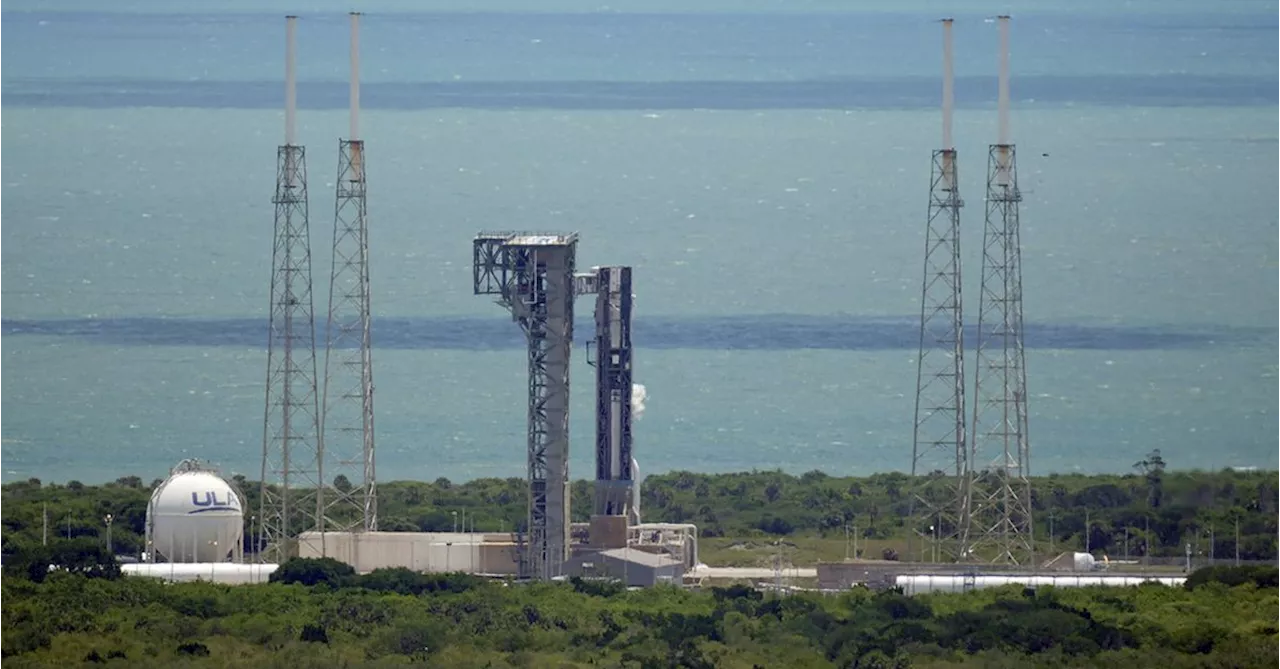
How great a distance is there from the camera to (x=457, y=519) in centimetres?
8212

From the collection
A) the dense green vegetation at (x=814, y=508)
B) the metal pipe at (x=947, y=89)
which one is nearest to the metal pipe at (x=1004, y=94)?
the metal pipe at (x=947, y=89)

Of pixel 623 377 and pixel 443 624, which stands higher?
pixel 623 377

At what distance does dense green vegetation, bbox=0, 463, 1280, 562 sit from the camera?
7475cm

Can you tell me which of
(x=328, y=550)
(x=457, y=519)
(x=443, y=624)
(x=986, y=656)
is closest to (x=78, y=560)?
(x=328, y=550)

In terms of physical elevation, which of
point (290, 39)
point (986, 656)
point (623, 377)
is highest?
point (290, 39)

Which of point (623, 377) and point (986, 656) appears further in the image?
point (623, 377)

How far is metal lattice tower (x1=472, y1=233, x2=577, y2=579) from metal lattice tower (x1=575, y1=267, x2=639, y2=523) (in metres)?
1.42

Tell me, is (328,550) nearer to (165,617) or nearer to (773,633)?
(165,617)

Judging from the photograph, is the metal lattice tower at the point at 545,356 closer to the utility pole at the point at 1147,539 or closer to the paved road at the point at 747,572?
the paved road at the point at 747,572

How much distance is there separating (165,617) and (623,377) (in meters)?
12.5

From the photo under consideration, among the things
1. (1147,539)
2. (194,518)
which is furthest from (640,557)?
(1147,539)

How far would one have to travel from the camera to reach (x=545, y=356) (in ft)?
218

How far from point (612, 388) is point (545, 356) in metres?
2.74

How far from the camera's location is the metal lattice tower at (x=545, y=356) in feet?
217
